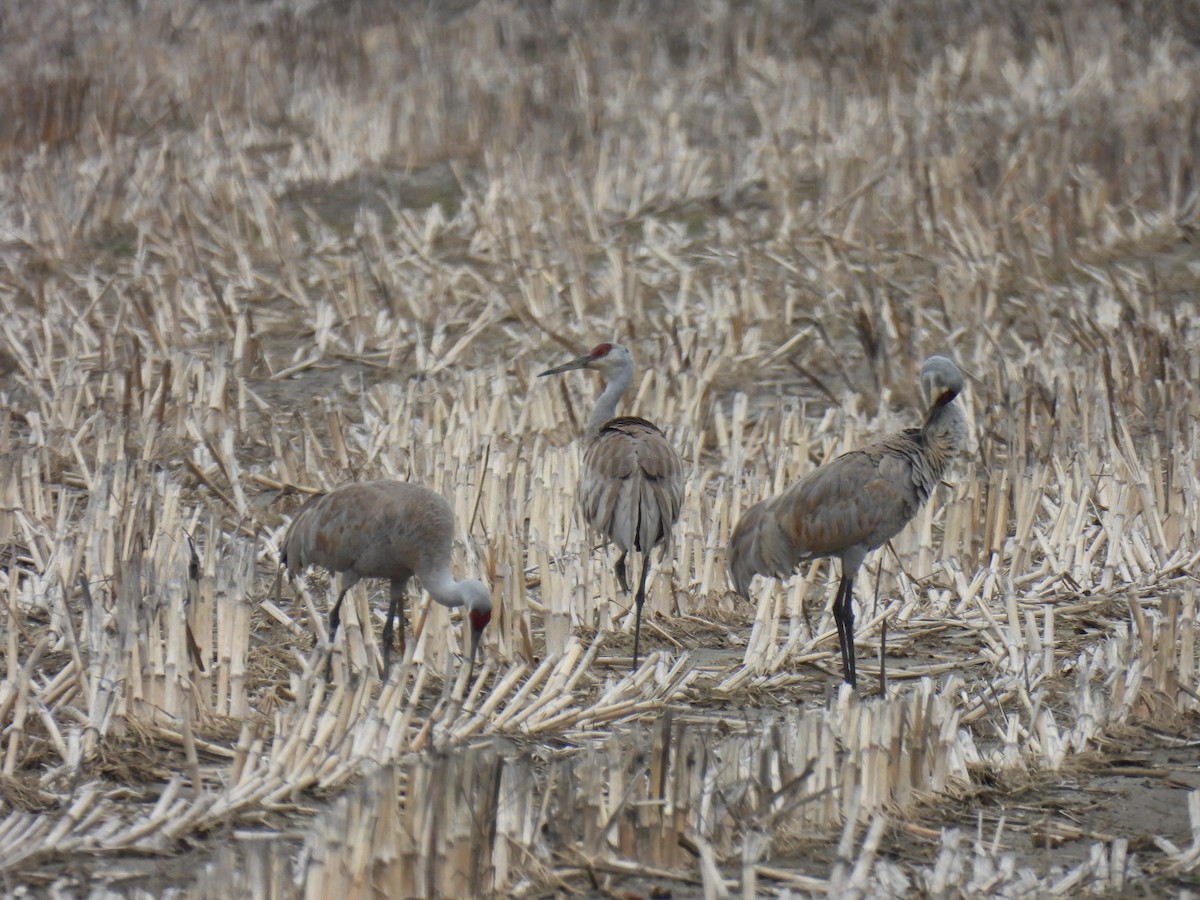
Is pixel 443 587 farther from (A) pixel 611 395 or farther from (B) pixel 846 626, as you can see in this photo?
(A) pixel 611 395

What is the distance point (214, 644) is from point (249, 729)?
1651 mm

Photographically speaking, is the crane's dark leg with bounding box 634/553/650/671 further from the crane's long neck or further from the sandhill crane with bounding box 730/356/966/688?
the crane's long neck

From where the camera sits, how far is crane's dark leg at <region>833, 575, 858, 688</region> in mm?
5289

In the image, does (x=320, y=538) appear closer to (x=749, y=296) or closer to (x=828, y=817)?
(x=828, y=817)

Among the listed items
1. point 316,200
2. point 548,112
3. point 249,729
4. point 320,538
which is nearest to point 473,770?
point 249,729

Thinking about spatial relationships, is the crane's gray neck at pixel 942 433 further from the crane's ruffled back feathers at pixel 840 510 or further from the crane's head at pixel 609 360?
the crane's head at pixel 609 360

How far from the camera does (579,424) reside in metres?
7.82

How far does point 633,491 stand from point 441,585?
85 centimetres

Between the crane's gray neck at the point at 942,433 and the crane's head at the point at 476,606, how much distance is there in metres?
1.65

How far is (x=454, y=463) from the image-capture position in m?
6.64

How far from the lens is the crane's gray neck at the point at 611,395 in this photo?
6.73 metres

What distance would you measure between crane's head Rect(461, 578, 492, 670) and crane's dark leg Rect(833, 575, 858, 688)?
1149mm

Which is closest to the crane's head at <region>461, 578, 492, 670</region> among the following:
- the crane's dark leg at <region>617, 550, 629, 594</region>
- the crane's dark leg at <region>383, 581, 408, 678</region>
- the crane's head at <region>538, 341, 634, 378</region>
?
the crane's dark leg at <region>383, 581, 408, 678</region>

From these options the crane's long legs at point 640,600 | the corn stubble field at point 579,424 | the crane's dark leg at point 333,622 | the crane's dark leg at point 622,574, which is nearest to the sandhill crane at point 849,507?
the corn stubble field at point 579,424
